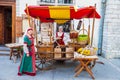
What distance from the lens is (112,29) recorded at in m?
8.84

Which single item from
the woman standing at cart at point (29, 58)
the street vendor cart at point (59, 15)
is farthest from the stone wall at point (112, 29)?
the woman standing at cart at point (29, 58)

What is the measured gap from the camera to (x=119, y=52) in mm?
8969

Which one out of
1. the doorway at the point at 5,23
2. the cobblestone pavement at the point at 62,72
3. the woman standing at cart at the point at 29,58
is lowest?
the cobblestone pavement at the point at 62,72

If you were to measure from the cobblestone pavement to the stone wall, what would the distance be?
3.75 feet

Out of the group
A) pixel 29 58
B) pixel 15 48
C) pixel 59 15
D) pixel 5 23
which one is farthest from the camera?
pixel 5 23

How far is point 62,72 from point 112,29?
11.8 feet

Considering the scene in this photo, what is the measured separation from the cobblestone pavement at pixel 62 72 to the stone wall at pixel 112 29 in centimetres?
114

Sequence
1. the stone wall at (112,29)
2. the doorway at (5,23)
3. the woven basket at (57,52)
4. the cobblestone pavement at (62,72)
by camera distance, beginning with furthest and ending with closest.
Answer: the doorway at (5,23) → the stone wall at (112,29) → the woven basket at (57,52) → the cobblestone pavement at (62,72)

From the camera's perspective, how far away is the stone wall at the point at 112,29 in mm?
8805

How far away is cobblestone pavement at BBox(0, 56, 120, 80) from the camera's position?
19.5 ft

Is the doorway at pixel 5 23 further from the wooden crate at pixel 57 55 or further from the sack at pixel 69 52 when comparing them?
the sack at pixel 69 52

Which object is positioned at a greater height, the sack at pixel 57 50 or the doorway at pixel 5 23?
the doorway at pixel 5 23

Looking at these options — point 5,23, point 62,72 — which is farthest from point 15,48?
point 5,23

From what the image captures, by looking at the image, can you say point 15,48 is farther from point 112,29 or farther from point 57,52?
point 112,29
